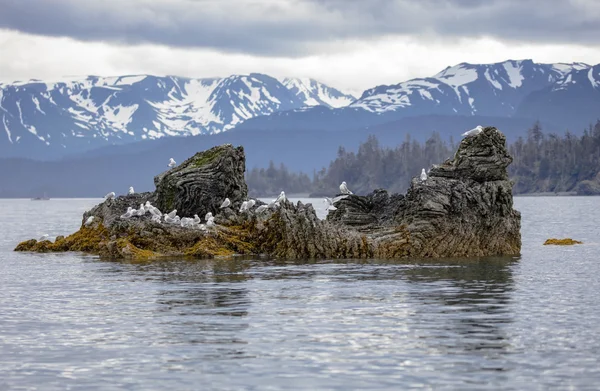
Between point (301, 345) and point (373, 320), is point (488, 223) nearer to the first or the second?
point (373, 320)

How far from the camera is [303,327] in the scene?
82.5ft

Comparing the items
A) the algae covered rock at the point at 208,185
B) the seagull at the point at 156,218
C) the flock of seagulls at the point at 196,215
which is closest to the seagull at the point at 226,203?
the flock of seagulls at the point at 196,215

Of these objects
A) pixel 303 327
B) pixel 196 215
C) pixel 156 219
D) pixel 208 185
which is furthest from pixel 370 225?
pixel 303 327

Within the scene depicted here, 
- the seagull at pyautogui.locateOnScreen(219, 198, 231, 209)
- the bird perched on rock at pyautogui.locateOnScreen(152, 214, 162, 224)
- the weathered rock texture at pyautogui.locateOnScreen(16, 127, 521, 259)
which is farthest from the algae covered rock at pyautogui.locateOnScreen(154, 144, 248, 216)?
the bird perched on rock at pyautogui.locateOnScreen(152, 214, 162, 224)

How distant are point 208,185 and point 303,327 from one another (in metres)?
28.4

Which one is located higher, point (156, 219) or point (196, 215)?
point (196, 215)

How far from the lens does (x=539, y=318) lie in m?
26.3

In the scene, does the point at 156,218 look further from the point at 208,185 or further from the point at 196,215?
the point at 208,185

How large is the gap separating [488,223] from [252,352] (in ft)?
85.5

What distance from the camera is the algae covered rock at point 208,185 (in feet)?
172

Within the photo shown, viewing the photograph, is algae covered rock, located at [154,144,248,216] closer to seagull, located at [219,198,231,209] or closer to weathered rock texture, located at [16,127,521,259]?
weathered rock texture, located at [16,127,521,259]

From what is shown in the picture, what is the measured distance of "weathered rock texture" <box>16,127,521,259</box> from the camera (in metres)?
44.9

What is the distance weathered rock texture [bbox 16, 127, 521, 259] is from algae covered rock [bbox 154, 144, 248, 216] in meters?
A: 0.06

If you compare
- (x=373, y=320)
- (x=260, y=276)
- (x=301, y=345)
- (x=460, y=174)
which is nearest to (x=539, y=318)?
(x=373, y=320)
